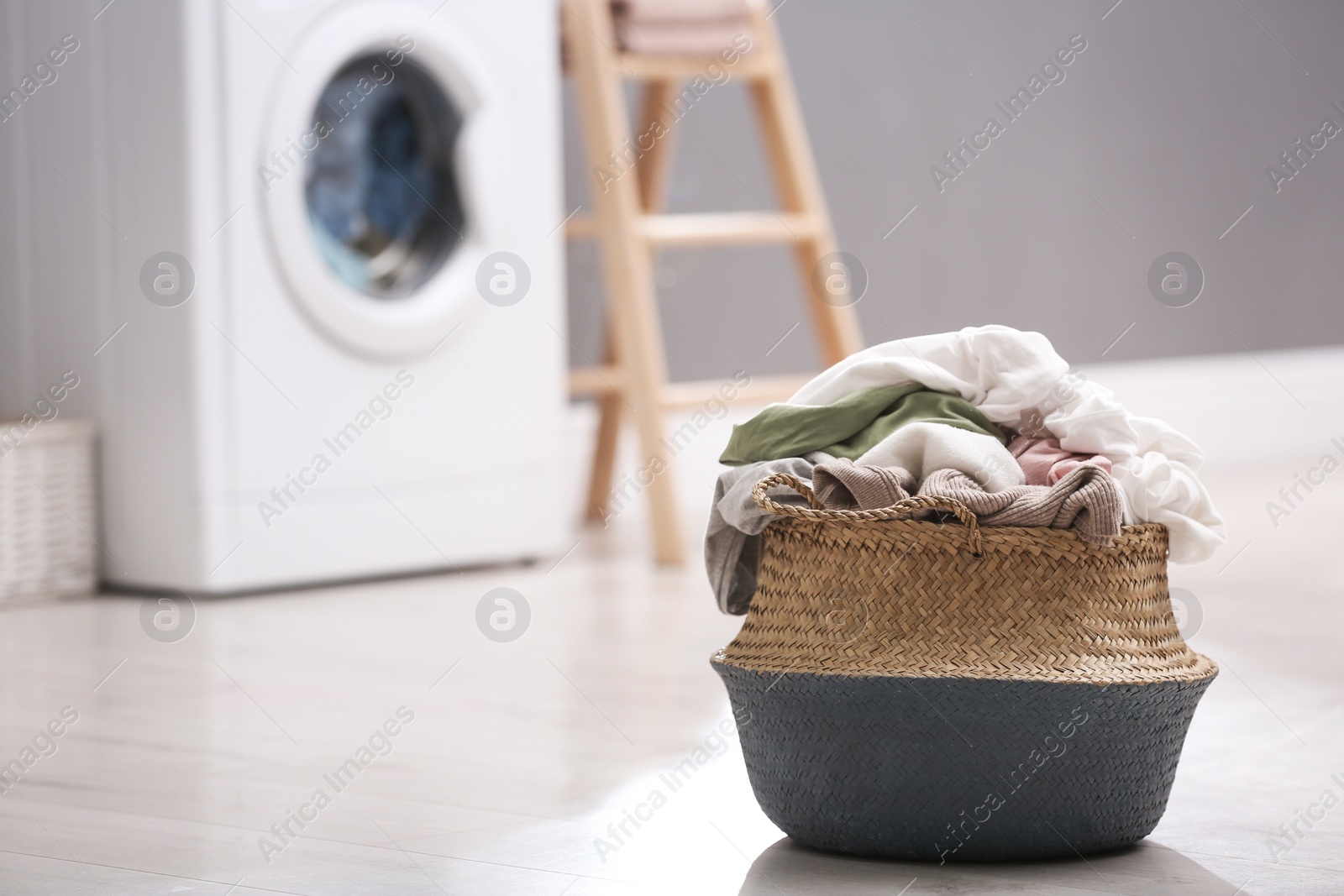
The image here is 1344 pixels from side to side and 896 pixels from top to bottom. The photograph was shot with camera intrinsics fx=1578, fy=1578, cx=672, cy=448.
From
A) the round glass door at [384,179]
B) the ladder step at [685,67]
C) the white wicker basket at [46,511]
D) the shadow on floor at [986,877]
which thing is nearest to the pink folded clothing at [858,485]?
the shadow on floor at [986,877]

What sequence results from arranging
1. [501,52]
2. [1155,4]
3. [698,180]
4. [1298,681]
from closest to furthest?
[1298,681]
[501,52]
[698,180]
[1155,4]

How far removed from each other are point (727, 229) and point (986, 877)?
5.50 feet

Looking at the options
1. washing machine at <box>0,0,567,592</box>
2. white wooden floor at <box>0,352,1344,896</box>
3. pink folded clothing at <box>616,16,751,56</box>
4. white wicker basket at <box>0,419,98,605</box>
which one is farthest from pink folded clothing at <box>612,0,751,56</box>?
white wicker basket at <box>0,419,98,605</box>

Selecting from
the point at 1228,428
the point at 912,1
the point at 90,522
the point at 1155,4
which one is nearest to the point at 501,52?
the point at 90,522

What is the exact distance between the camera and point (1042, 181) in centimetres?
366

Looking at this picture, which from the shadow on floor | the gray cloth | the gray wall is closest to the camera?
the shadow on floor

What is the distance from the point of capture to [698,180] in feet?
10.3

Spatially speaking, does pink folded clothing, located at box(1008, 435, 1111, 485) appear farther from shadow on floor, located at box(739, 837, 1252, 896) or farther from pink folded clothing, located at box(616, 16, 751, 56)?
pink folded clothing, located at box(616, 16, 751, 56)

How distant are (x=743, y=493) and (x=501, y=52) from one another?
4.83ft

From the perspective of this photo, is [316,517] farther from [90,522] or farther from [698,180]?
[698,180]

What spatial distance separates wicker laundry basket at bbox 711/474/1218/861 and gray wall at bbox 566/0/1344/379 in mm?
2003

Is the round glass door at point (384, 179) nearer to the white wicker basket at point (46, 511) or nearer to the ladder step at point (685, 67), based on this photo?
the ladder step at point (685, 67)

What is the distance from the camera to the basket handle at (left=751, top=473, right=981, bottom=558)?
104 cm

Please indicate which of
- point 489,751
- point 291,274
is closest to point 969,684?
point 489,751
